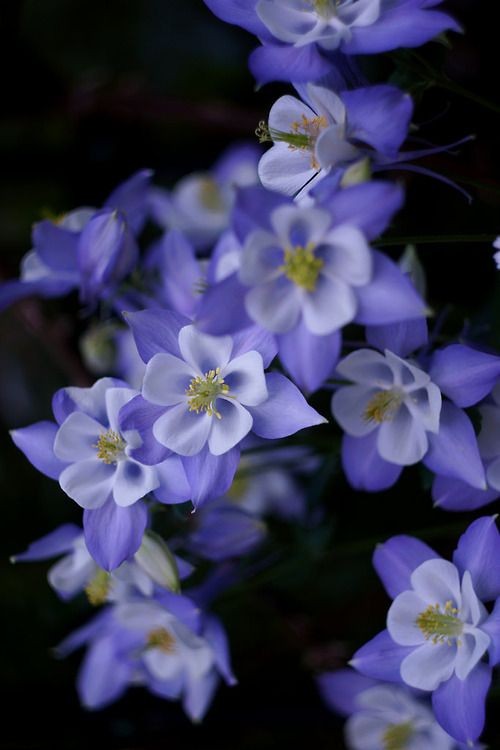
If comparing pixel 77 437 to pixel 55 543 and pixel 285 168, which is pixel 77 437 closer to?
pixel 55 543

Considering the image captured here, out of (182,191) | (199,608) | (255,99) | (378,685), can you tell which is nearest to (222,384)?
(199,608)

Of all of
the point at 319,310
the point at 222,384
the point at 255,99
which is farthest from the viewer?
the point at 255,99

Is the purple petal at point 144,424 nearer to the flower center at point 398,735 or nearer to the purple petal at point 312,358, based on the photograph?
the purple petal at point 312,358

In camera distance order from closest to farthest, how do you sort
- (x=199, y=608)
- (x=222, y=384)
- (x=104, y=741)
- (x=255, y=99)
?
(x=222, y=384) < (x=199, y=608) < (x=104, y=741) < (x=255, y=99)

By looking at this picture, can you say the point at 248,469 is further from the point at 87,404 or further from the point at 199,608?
the point at 87,404

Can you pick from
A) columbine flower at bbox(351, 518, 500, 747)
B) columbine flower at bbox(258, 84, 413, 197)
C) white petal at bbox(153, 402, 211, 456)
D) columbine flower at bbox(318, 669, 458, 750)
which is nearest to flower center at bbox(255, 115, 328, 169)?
columbine flower at bbox(258, 84, 413, 197)

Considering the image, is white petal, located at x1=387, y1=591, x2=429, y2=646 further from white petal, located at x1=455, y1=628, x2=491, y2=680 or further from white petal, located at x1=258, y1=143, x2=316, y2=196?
white petal, located at x1=258, y1=143, x2=316, y2=196

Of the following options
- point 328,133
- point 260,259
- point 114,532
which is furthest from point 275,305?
point 114,532
